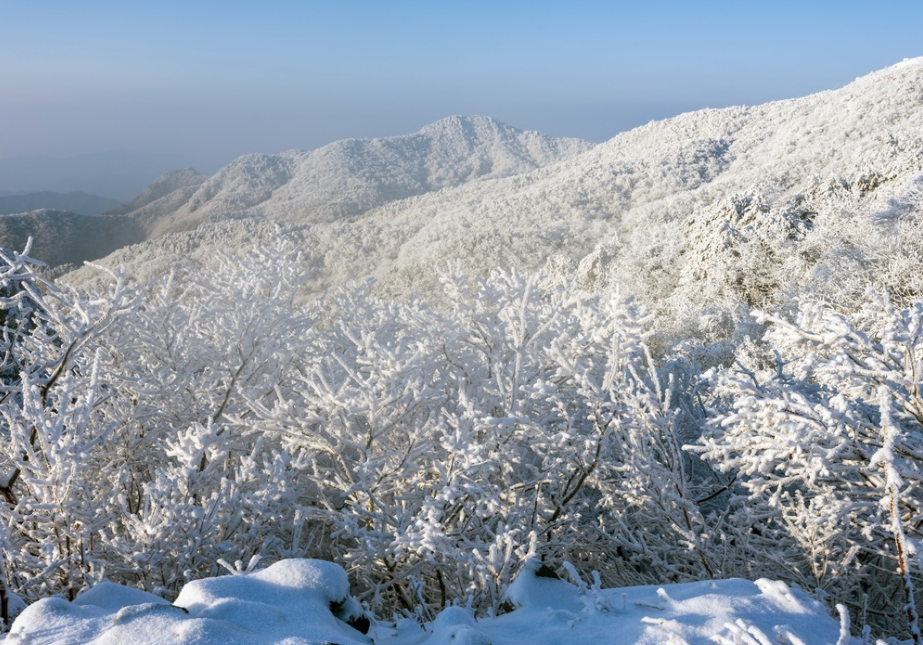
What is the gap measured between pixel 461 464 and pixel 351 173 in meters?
94.1

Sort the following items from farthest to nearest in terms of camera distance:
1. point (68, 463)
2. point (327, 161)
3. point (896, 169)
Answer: point (327, 161)
point (896, 169)
point (68, 463)

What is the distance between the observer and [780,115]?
174 feet

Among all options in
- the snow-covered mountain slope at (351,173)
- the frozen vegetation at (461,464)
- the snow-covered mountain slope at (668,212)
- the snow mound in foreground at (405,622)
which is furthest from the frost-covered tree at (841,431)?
the snow-covered mountain slope at (351,173)

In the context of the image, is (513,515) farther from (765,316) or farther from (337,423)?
(765,316)

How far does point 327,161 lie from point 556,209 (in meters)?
68.0

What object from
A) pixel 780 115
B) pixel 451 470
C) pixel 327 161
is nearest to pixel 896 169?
pixel 451 470

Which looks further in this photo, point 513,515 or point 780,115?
point 780,115

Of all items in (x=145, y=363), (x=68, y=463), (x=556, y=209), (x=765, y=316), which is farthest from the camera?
(x=556, y=209)

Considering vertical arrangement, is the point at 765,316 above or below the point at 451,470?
above

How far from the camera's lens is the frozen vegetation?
2.77 metres

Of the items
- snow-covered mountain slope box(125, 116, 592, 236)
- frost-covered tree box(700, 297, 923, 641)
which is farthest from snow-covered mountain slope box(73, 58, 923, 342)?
frost-covered tree box(700, 297, 923, 641)

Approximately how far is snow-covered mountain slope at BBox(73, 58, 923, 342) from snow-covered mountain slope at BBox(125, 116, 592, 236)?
0.77 metres

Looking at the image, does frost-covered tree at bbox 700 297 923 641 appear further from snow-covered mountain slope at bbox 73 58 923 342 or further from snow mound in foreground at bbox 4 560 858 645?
snow-covered mountain slope at bbox 73 58 923 342

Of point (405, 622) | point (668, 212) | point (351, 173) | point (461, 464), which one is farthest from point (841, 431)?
point (351, 173)
